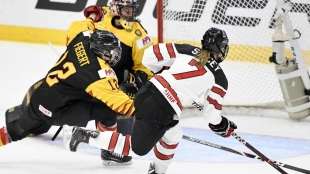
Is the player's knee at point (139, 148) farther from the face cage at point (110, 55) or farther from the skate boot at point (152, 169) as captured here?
the face cage at point (110, 55)

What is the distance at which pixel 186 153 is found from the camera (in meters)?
3.98

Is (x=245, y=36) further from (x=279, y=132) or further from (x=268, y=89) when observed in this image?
(x=279, y=132)

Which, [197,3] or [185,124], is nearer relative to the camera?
[185,124]

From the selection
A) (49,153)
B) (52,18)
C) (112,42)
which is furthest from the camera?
(52,18)

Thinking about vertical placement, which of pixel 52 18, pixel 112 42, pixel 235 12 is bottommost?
pixel 52 18

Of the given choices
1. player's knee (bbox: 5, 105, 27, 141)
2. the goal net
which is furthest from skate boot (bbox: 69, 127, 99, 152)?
the goal net

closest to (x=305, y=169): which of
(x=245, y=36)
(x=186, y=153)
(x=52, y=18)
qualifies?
(x=186, y=153)

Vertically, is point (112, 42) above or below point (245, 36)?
above

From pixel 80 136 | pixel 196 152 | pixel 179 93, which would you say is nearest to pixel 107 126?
pixel 80 136

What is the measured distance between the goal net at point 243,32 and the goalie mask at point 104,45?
1.22 meters

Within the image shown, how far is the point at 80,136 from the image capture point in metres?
3.46

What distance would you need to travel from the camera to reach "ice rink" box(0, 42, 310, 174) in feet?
11.9

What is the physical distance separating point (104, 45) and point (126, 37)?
767 mm

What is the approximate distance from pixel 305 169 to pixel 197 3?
2071mm
